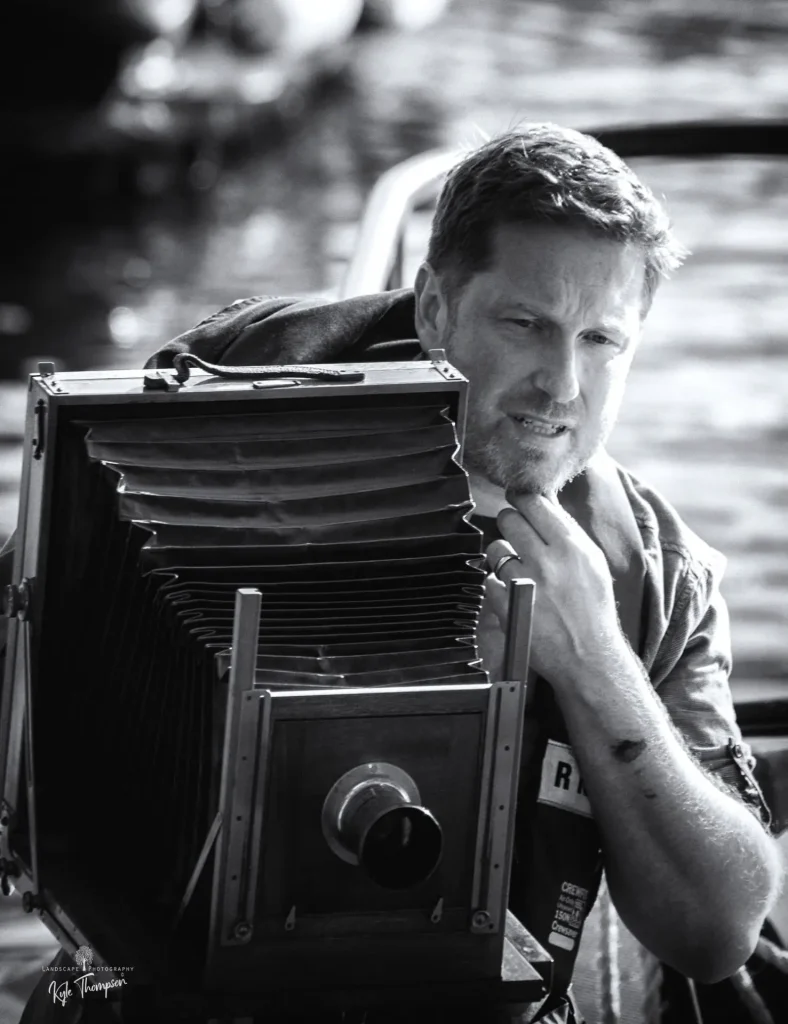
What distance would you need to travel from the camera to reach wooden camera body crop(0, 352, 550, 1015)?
146 centimetres

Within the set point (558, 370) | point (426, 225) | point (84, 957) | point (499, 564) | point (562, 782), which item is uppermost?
point (426, 225)

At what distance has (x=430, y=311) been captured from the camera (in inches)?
86.2

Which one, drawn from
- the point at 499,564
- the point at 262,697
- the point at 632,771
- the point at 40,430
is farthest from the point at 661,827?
the point at 40,430

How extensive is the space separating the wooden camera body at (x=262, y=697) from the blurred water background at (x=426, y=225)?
2.30ft

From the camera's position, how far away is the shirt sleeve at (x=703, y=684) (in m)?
2.06

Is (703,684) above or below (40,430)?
below

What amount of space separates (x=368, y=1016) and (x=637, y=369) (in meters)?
7.09

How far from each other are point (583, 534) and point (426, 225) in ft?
14.9

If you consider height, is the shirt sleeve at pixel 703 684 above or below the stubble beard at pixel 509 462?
below

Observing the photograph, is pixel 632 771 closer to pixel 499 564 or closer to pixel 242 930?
pixel 499 564

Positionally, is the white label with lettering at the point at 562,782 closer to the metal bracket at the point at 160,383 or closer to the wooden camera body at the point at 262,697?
the wooden camera body at the point at 262,697

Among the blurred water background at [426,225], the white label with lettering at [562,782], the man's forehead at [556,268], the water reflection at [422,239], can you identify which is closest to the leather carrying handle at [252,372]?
the man's forehead at [556,268]

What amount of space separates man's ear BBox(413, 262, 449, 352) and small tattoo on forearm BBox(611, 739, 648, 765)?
1.75ft

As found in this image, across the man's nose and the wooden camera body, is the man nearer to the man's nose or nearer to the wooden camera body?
the man's nose
